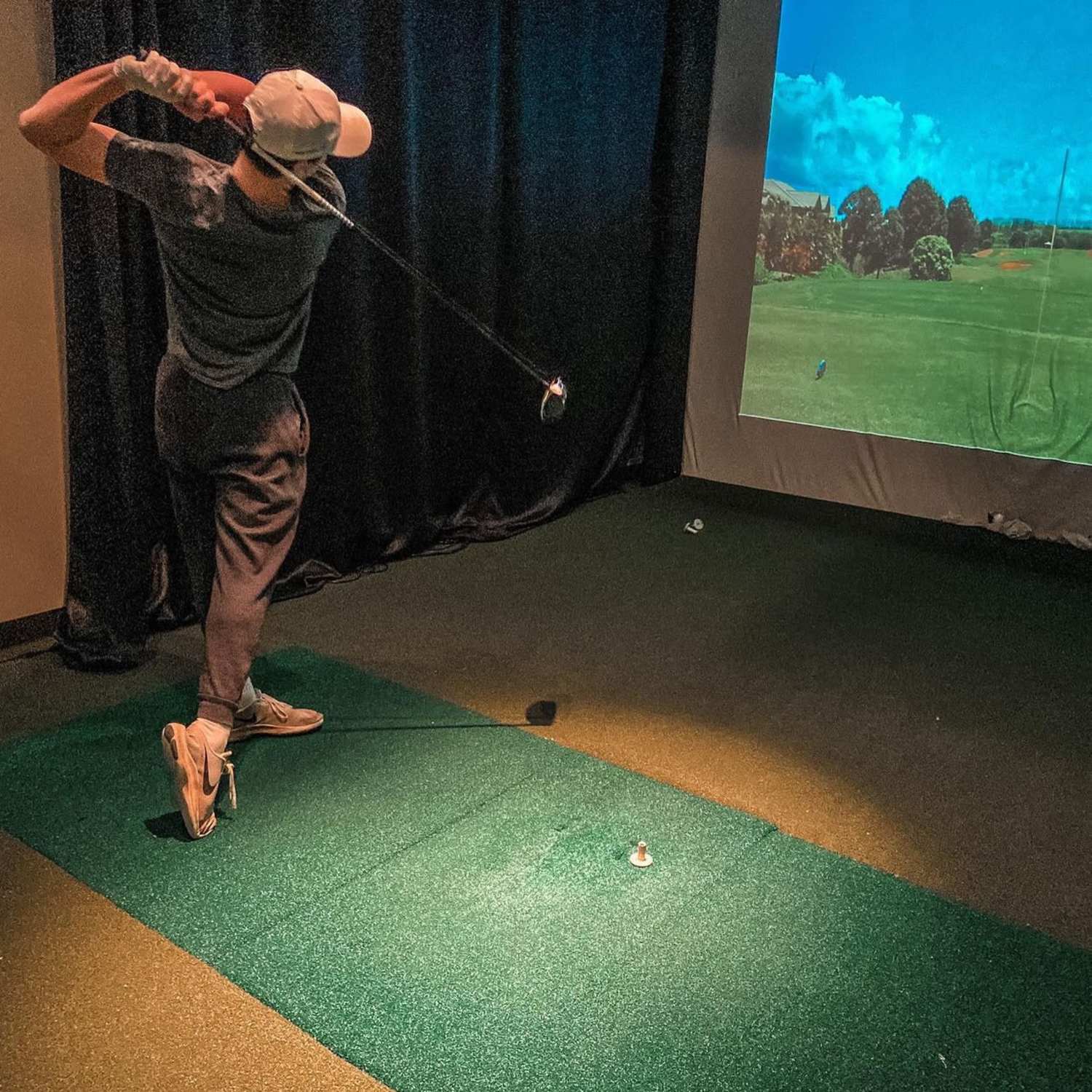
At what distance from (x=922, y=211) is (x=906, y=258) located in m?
0.20

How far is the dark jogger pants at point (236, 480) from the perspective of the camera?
214 cm

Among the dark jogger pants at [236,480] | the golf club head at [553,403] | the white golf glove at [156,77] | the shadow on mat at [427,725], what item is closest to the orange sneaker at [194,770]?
the dark jogger pants at [236,480]

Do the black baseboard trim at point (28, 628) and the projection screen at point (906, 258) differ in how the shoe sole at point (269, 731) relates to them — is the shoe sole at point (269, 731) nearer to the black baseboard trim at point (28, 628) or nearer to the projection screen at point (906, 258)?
the black baseboard trim at point (28, 628)

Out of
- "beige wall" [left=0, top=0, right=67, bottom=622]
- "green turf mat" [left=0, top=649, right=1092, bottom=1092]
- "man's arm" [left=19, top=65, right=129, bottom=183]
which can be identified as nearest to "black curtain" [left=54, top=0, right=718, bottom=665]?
"beige wall" [left=0, top=0, right=67, bottom=622]

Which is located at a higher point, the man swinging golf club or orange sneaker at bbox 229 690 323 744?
the man swinging golf club

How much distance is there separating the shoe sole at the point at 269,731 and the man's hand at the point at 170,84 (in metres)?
1.30

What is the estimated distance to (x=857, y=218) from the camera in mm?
4688

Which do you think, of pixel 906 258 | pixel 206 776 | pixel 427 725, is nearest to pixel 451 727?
pixel 427 725

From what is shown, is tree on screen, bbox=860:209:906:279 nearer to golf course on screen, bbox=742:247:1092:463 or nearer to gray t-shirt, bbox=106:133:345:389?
golf course on screen, bbox=742:247:1092:463

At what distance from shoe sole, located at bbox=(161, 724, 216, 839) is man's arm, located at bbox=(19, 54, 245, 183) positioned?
40.5 inches

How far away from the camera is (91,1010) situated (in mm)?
1603

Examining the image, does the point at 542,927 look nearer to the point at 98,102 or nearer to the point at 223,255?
the point at 223,255

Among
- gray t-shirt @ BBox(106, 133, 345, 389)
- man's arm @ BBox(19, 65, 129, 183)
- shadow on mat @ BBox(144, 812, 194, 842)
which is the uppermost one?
man's arm @ BBox(19, 65, 129, 183)

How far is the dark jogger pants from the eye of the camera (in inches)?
84.4
